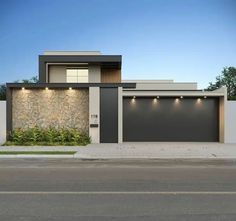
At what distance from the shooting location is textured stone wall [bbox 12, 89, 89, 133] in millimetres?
23531

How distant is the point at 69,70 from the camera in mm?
28891

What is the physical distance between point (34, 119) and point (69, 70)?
6719 millimetres

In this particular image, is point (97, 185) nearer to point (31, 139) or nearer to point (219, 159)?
point (219, 159)

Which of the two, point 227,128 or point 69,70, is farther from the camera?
point 69,70

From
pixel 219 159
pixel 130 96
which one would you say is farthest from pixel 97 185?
pixel 130 96

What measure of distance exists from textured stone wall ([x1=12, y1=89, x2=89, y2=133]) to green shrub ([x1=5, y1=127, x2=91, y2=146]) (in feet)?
2.72

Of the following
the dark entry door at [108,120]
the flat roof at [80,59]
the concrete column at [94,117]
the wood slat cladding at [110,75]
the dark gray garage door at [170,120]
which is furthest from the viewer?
the wood slat cladding at [110,75]

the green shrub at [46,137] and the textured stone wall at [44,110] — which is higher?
the textured stone wall at [44,110]

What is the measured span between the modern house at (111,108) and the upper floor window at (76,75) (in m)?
0.08

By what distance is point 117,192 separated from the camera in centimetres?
841

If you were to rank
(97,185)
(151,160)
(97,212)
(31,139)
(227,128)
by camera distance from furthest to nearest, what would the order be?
(227,128)
(31,139)
(151,160)
(97,185)
(97,212)

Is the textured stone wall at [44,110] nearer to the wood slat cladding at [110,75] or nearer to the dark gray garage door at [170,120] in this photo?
the dark gray garage door at [170,120]

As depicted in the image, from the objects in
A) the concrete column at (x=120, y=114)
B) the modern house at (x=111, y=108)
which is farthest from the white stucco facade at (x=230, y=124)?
the concrete column at (x=120, y=114)

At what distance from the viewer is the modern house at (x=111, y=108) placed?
23.0m
